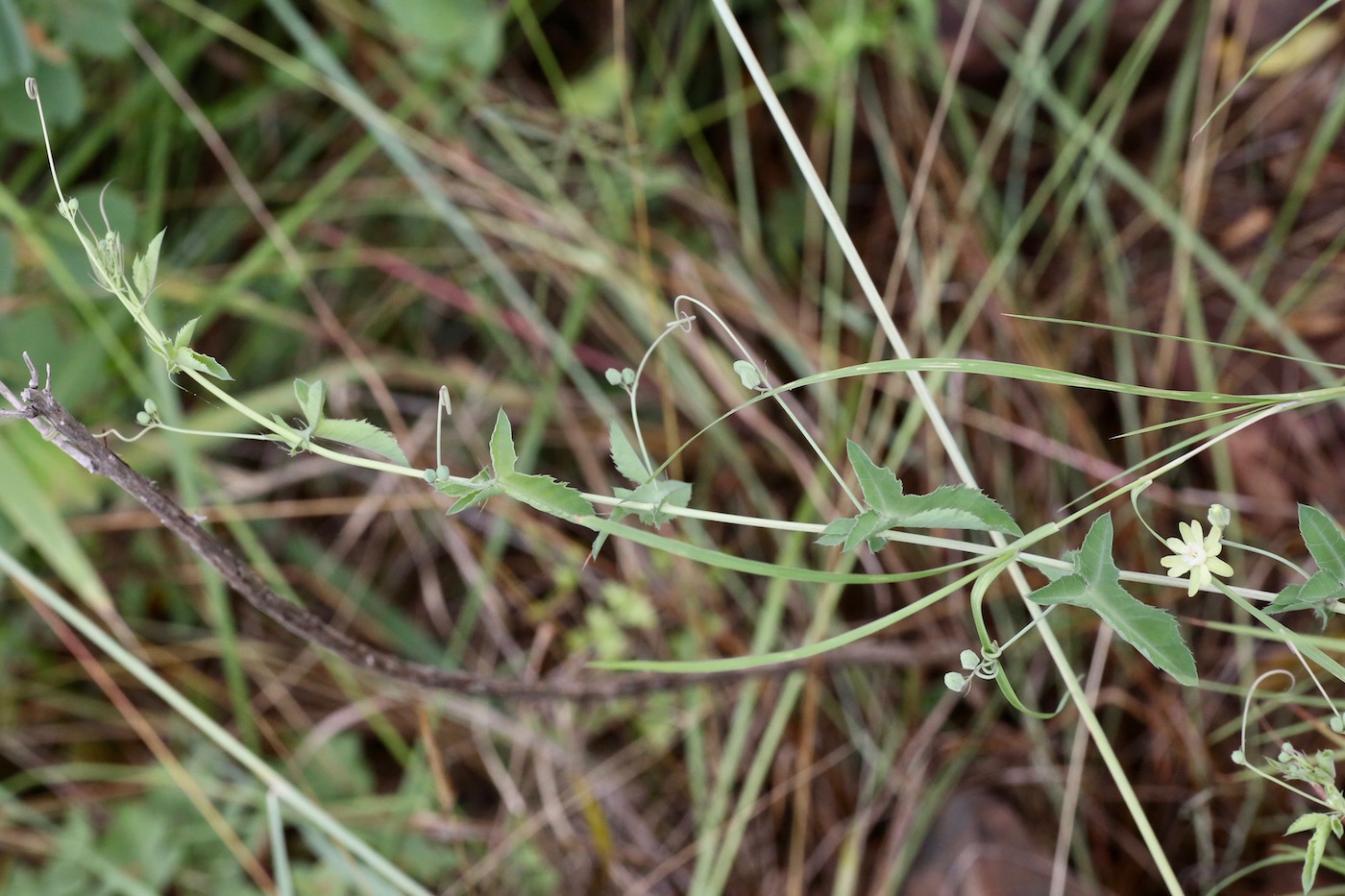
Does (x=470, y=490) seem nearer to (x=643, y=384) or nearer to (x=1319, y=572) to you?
(x=1319, y=572)

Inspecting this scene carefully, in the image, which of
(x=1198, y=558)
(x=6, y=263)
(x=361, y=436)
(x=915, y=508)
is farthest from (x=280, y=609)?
(x=6, y=263)

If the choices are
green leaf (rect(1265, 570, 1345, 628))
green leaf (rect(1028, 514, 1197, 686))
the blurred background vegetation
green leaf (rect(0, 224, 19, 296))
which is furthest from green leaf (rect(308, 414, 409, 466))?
green leaf (rect(0, 224, 19, 296))

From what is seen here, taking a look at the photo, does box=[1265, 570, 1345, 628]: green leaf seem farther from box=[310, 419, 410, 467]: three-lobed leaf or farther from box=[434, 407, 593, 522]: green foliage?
box=[310, 419, 410, 467]: three-lobed leaf

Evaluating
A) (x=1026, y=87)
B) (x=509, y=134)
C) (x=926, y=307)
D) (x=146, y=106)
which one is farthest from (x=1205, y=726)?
(x=146, y=106)

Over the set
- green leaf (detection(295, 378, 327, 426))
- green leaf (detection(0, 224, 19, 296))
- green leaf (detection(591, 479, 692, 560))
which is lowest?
green leaf (detection(591, 479, 692, 560))

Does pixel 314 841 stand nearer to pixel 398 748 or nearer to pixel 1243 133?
pixel 398 748

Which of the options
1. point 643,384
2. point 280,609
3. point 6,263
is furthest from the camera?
point 643,384

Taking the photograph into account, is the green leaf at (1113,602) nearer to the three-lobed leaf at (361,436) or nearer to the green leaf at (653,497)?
the green leaf at (653,497)
